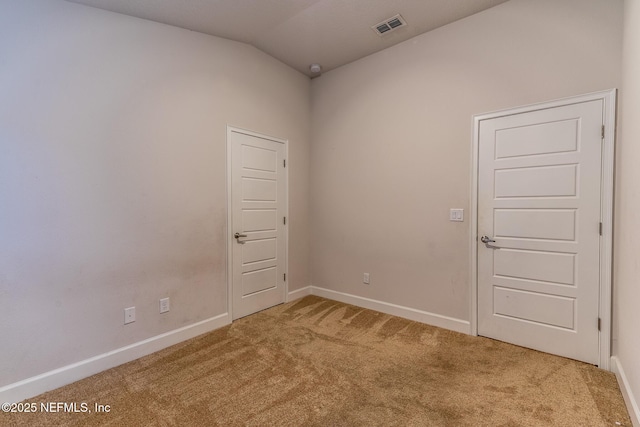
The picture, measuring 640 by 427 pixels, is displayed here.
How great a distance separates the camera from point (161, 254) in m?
2.63

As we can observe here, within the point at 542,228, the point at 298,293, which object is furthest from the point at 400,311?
the point at 542,228

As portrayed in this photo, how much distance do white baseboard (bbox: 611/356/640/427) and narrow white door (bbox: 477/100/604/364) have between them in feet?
0.41

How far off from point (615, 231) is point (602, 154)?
1.91ft

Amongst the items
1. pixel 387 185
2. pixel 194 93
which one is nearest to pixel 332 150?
pixel 387 185

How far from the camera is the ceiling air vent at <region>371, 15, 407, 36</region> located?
111 inches

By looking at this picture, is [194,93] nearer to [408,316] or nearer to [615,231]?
[408,316]

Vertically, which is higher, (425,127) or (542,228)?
(425,127)

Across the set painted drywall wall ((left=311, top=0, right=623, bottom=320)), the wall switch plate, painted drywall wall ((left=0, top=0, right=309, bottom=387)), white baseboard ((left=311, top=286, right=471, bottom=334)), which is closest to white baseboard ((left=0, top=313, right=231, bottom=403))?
painted drywall wall ((left=0, top=0, right=309, bottom=387))

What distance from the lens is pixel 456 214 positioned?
2908mm

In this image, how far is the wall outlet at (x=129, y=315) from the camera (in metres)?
2.43

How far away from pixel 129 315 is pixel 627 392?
11.7 ft

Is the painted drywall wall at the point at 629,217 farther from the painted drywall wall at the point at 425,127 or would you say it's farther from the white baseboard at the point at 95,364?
the white baseboard at the point at 95,364

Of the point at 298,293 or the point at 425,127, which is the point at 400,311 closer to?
the point at 298,293

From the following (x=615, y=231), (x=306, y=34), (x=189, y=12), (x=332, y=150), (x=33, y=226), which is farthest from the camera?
(x=332, y=150)
